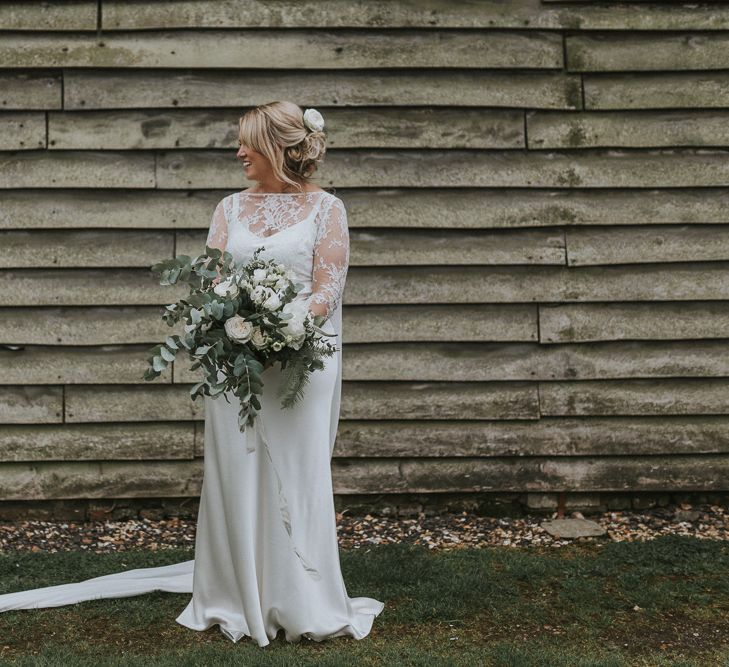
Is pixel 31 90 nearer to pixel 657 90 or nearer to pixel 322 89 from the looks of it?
pixel 322 89

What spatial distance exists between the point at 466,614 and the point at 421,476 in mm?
1507

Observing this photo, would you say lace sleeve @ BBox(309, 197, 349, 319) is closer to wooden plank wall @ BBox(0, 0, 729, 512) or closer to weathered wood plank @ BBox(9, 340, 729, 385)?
wooden plank wall @ BBox(0, 0, 729, 512)

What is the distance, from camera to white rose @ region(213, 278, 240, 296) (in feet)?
11.5

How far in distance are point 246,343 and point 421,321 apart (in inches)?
84.9

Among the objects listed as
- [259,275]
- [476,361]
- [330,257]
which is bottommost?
[476,361]

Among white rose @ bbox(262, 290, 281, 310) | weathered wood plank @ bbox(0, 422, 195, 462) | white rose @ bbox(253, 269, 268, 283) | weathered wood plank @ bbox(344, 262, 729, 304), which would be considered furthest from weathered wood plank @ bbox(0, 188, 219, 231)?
white rose @ bbox(262, 290, 281, 310)

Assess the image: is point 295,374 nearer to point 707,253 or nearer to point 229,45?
point 229,45

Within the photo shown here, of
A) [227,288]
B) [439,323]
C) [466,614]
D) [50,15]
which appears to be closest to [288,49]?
[50,15]

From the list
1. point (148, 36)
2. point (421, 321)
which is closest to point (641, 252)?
point (421, 321)

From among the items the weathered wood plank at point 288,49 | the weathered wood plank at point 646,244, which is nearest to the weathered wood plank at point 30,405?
the weathered wood plank at point 288,49

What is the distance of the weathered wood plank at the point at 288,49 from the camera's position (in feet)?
17.4

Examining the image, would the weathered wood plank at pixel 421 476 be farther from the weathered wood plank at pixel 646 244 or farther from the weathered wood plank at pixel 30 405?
the weathered wood plank at pixel 646 244

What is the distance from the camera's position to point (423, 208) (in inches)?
215

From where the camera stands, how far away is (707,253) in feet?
18.2
